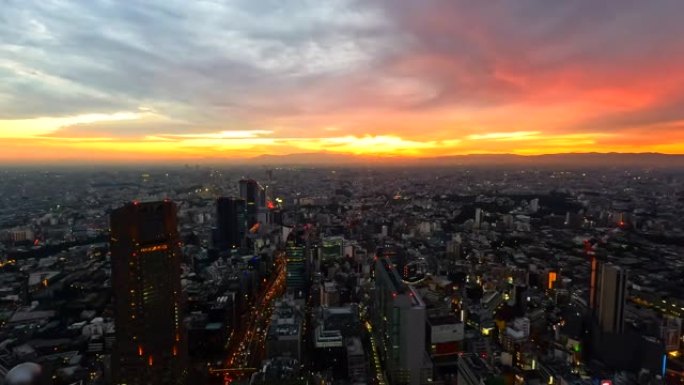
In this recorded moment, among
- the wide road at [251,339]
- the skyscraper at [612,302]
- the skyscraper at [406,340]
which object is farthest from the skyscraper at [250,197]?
the skyscraper at [612,302]

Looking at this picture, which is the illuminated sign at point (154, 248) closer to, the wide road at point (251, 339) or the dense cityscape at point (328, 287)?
the dense cityscape at point (328, 287)

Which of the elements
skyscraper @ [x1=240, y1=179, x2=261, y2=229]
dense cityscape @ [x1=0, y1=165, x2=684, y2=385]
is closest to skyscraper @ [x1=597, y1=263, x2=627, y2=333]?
dense cityscape @ [x1=0, y1=165, x2=684, y2=385]

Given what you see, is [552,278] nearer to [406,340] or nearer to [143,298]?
[406,340]

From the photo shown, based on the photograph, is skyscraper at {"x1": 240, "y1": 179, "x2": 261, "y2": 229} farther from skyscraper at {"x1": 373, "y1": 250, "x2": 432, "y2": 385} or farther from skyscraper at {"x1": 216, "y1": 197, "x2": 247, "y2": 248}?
skyscraper at {"x1": 373, "y1": 250, "x2": 432, "y2": 385}

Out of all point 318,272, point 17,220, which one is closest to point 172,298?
point 318,272

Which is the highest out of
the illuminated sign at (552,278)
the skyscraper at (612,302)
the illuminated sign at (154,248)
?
the illuminated sign at (154,248)
